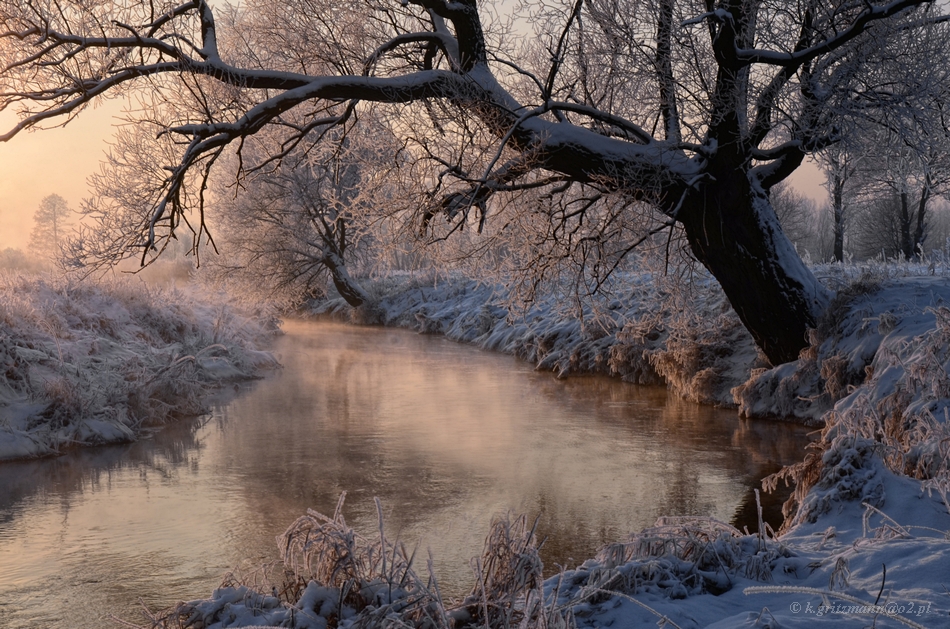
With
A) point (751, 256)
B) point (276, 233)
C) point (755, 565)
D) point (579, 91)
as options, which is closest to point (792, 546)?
point (755, 565)

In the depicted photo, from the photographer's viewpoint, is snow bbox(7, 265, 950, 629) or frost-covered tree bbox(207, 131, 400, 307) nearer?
snow bbox(7, 265, 950, 629)

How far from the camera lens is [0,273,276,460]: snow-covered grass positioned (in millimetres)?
9734

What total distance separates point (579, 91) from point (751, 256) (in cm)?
318

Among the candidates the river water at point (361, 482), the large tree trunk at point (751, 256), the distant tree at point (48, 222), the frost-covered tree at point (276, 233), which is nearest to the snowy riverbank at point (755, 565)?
the river water at point (361, 482)

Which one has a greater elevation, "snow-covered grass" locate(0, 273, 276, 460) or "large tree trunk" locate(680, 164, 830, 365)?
"large tree trunk" locate(680, 164, 830, 365)

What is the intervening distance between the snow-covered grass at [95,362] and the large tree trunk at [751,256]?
7.43 meters

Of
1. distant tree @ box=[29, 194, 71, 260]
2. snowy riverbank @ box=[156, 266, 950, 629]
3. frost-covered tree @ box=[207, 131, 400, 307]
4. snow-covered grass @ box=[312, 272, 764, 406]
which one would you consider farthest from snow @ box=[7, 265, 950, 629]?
distant tree @ box=[29, 194, 71, 260]

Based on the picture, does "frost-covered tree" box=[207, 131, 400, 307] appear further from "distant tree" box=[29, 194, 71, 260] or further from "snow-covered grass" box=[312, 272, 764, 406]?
"distant tree" box=[29, 194, 71, 260]

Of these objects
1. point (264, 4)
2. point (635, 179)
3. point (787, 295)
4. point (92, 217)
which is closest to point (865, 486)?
point (635, 179)

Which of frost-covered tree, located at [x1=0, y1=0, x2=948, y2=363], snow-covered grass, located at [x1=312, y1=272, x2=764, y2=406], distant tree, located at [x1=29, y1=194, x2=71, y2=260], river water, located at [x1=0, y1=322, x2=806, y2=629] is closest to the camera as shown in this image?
river water, located at [x1=0, y1=322, x2=806, y2=629]

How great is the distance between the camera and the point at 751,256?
31.3 ft

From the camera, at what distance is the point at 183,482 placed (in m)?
8.20

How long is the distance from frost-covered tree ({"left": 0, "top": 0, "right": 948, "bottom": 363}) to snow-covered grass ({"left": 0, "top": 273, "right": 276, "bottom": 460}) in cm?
232

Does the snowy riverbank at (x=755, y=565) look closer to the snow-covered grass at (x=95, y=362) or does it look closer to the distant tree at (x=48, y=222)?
the snow-covered grass at (x=95, y=362)
